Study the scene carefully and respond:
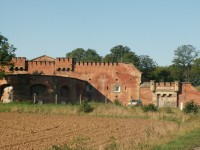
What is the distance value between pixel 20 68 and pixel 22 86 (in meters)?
12.6

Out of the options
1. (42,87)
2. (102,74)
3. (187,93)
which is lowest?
(187,93)

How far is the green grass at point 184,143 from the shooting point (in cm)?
1484

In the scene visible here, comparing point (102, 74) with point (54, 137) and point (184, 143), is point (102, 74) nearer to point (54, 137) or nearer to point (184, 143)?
point (54, 137)

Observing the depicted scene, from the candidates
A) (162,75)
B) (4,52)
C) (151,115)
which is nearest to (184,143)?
(151,115)

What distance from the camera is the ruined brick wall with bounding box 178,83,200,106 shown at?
56.1 m

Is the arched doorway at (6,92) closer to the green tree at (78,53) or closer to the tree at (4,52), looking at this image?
the tree at (4,52)

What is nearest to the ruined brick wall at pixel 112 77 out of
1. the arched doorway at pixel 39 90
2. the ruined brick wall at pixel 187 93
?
the ruined brick wall at pixel 187 93

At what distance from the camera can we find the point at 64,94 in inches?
2201

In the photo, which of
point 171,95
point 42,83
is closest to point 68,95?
point 42,83

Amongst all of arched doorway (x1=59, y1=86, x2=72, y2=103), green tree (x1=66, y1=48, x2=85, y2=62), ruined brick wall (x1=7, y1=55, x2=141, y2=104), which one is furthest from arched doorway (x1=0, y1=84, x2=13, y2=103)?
green tree (x1=66, y1=48, x2=85, y2=62)

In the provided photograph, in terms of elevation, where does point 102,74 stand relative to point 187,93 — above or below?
above

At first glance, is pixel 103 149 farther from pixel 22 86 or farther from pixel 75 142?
pixel 22 86

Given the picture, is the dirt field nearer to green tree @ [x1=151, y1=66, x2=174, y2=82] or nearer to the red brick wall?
the red brick wall

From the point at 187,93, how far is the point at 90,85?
45.0ft
